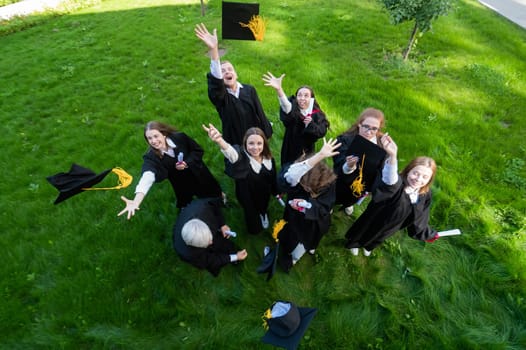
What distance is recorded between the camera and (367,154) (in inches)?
119

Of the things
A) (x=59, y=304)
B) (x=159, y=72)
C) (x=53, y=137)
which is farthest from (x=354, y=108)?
(x=53, y=137)

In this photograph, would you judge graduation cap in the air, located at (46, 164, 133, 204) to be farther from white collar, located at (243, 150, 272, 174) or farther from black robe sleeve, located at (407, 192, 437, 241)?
black robe sleeve, located at (407, 192, 437, 241)

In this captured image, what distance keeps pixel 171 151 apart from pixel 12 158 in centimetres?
408

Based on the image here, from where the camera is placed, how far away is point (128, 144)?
→ 5.19 metres

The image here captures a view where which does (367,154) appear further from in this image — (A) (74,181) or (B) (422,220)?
(A) (74,181)

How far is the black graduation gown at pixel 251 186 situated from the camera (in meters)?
3.04

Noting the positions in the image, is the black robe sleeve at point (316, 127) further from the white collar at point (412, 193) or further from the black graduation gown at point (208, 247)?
the black graduation gown at point (208, 247)

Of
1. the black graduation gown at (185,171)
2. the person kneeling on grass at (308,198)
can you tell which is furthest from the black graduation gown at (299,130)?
the black graduation gown at (185,171)

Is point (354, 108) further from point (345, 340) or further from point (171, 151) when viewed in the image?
point (345, 340)

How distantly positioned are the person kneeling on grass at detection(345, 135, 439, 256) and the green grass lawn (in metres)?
0.55

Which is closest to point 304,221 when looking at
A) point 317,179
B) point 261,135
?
point 317,179

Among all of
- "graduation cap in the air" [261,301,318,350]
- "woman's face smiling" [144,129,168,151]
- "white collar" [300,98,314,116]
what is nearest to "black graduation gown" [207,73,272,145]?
"white collar" [300,98,314,116]

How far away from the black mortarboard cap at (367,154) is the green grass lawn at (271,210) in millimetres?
1100

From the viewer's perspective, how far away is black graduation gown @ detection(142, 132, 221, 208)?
10.5 ft
